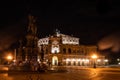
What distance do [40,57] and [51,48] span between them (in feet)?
277

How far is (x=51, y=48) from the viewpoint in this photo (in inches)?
4870

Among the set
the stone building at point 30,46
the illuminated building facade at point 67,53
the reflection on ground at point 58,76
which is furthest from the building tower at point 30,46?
the illuminated building facade at point 67,53

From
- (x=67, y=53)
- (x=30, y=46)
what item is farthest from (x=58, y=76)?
(x=67, y=53)

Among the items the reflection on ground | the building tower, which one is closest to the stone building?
the building tower

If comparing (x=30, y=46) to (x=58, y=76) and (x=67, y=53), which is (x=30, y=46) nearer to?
(x=58, y=76)

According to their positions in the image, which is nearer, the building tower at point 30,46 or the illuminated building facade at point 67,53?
the building tower at point 30,46

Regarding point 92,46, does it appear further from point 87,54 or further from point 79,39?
point 79,39

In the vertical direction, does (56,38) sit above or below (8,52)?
above

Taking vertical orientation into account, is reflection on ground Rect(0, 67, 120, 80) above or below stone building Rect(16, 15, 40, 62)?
below

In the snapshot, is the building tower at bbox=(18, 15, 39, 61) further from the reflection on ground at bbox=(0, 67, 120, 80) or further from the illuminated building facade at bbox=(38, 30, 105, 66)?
the illuminated building facade at bbox=(38, 30, 105, 66)

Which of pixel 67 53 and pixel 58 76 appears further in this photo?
pixel 67 53

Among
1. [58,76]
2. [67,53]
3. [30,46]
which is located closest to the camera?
[58,76]

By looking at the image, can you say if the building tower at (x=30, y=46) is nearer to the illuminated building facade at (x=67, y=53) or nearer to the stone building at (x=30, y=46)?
the stone building at (x=30, y=46)

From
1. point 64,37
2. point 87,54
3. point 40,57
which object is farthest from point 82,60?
point 40,57
